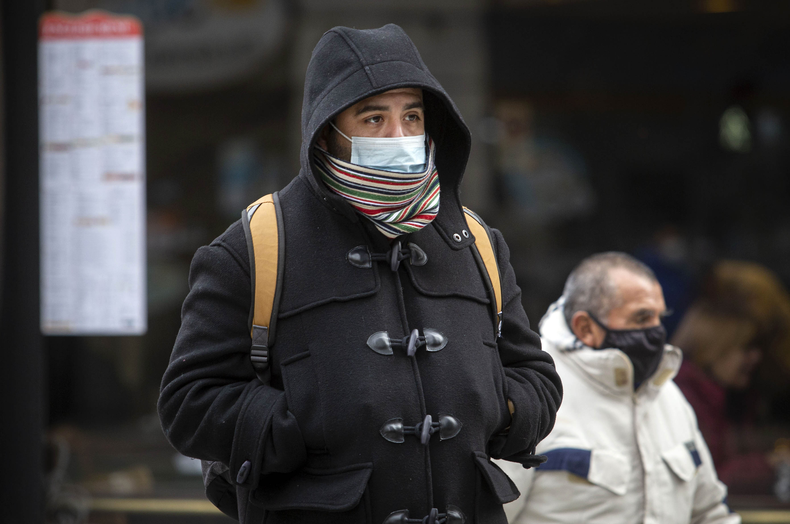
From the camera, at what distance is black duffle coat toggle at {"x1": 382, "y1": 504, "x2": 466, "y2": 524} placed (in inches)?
74.0

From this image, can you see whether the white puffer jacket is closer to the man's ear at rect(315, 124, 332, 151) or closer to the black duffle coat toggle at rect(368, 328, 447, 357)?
the black duffle coat toggle at rect(368, 328, 447, 357)

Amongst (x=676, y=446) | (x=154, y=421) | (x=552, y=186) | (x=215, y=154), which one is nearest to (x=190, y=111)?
(x=215, y=154)

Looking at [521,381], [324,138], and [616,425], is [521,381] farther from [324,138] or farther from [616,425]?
[616,425]

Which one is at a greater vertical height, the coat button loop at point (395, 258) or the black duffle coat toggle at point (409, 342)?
the coat button loop at point (395, 258)

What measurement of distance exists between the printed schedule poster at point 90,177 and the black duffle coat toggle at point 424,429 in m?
3.07

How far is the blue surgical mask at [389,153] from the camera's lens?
201 cm

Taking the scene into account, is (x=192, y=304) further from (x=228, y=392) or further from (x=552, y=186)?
(x=552, y=186)

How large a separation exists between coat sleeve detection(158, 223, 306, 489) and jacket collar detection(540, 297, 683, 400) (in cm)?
125

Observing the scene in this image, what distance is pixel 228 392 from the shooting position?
1.92 metres

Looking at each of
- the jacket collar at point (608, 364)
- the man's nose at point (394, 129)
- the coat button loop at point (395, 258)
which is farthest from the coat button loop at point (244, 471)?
the jacket collar at point (608, 364)

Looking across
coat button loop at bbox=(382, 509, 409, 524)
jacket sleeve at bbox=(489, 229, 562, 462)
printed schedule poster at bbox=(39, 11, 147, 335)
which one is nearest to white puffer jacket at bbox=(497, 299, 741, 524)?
jacket sleeve at bbox=(489, 229, 562, 462)

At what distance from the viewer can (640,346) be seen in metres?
2.84

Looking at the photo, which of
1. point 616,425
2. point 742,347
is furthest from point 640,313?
point 742,347

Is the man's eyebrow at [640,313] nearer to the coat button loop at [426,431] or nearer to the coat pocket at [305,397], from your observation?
the coat button loop at [426,431]
